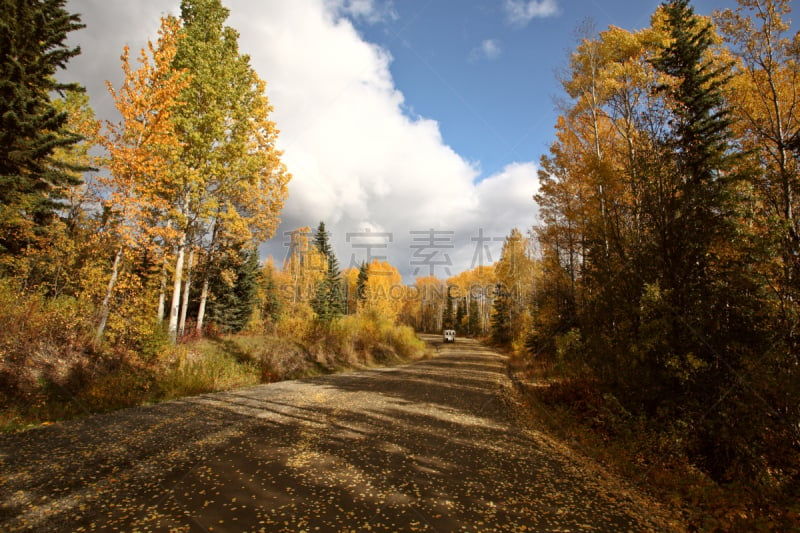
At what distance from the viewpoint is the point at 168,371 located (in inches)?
432

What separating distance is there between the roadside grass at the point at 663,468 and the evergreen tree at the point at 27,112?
16.8 meters

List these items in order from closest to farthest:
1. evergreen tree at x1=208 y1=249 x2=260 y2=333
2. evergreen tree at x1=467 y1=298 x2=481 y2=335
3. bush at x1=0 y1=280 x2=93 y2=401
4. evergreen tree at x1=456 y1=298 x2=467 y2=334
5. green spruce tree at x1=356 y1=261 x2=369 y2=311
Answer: bush at x1=0 y1=280 x2=93 y2=401
evergreen tree at x1=208 y1=249 x2=260 y2=333
green spruce tree at x1=356 y1=261 x2=369 y2=311
evergreen tree at x1=467 y1=298 x2=481 y2=335
evergreen tree at x1=456 y1=298 x2=467 y2=334

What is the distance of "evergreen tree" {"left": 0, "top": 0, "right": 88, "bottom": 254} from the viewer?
1142 centimetres

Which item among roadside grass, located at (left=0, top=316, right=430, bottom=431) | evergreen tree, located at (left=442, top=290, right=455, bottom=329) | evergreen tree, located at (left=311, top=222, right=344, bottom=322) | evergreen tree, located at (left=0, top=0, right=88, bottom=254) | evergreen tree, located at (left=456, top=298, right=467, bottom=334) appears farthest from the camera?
evergreen tree, located at (left=456, top=298, right=467, bottom=334)

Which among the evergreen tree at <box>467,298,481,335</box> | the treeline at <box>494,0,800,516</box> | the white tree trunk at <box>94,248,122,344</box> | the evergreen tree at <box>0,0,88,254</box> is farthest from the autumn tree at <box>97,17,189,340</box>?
the evergreen tree at <box>467,298,481,335</box>

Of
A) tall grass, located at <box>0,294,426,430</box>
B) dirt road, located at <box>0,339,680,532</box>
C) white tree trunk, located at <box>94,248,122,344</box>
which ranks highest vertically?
white tree trunk, located at <box>94,248,122,344</box>

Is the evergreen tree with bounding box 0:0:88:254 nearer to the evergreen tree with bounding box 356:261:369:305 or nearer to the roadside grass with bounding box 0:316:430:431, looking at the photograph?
the roadside grass with bounding box 0:316:430:431

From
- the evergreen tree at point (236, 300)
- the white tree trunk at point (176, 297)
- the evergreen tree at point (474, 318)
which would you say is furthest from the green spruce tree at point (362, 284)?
the white tree trunk at point (176, 297)

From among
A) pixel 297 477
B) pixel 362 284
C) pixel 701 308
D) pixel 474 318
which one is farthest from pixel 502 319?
pixel 297 477

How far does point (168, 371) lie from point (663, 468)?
42.2 feet

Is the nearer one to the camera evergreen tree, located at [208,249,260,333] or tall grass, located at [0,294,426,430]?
tall grass, located at [0,294,426,430]

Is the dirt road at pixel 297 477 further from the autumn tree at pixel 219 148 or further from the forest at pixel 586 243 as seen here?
the autumn tree at pixel 219 148

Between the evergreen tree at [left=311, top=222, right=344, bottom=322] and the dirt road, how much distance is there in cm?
2651

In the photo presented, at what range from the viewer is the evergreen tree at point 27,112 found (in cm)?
1142
